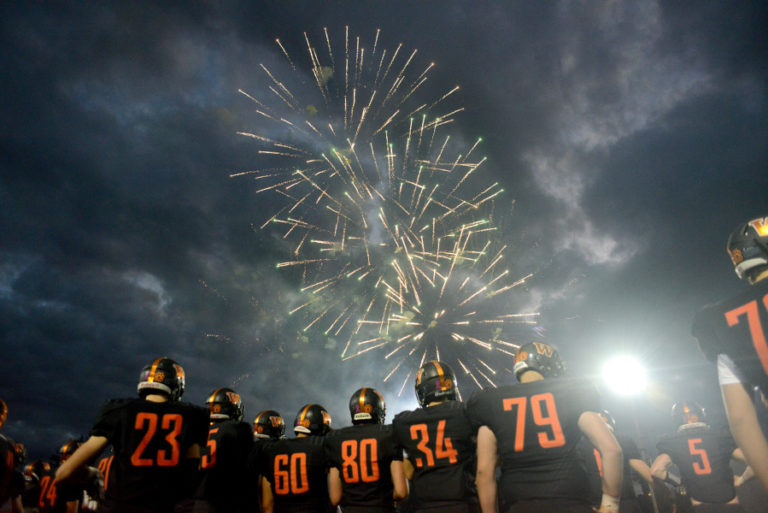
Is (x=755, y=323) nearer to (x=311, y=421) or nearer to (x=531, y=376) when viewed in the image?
(x=531, y=376)

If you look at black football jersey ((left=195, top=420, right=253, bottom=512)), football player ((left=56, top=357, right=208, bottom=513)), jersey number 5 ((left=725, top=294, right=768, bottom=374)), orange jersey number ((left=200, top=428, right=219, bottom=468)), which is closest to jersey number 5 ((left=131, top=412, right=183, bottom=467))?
football player ((left=56, top=357, right=208, bottom=513))

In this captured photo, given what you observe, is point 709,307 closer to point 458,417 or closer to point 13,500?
point 458,417

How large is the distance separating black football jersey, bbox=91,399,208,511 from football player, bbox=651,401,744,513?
416 inches

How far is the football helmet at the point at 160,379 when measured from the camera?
6.21 m

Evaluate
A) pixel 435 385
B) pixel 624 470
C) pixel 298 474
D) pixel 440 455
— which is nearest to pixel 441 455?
pixel 440 455

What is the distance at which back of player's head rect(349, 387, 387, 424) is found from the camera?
27.8 ft

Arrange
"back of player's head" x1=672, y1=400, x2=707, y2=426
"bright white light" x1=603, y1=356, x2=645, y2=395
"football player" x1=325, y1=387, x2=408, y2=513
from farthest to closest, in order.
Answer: "bright white light" x1=603, y1=356, x2=645, y2=395 < "back of player's head" x1=672, y1=400, x2=707, y2=426 < "football player" x1=325, y1=387, x2=408, y2=513

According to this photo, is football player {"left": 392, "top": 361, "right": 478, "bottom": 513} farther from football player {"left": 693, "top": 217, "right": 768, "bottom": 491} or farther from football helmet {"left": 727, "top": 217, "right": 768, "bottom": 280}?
football helmet {"left": 727, "top": 217, "right": 768, "bottom": 280}

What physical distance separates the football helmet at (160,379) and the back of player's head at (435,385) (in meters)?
4.29

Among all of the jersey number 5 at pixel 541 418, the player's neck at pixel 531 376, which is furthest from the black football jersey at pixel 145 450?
the player's neck at pixel 531 376

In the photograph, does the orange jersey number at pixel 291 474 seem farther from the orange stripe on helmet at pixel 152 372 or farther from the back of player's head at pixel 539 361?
the back of player's head at pixel 539 361

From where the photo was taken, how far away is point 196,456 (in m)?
6.02

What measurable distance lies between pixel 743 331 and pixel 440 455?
4293 mm

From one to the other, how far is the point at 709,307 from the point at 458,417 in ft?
12.3
